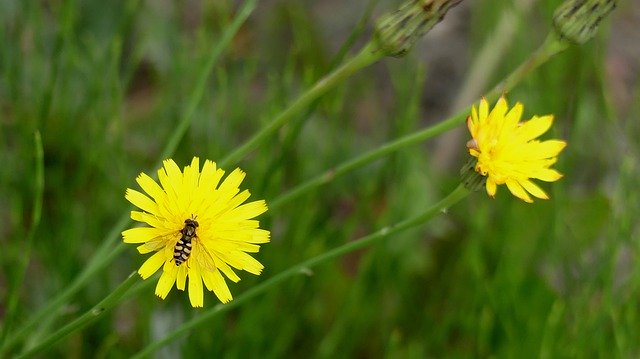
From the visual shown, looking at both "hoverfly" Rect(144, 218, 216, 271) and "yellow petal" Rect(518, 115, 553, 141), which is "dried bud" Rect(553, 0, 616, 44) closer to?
"yellow petal" Rect(518, 115, 553, 141)

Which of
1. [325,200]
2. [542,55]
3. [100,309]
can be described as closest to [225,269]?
[100,309]

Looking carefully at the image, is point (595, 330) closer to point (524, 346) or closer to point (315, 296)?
point (524, 346)

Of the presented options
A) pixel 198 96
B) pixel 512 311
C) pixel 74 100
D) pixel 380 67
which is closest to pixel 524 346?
pixel 512 311

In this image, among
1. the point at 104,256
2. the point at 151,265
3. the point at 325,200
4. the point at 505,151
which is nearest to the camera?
the point at 151,265

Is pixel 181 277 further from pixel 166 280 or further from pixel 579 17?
pixel 579 17

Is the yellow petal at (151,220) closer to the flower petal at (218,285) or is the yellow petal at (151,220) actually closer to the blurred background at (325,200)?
the flower petal at (218,285)

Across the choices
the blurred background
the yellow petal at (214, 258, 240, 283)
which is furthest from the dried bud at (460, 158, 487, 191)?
the blurred background

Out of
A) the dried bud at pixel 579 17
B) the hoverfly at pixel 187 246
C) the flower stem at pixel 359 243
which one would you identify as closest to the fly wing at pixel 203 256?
the hoverfly at pixel 187 246
